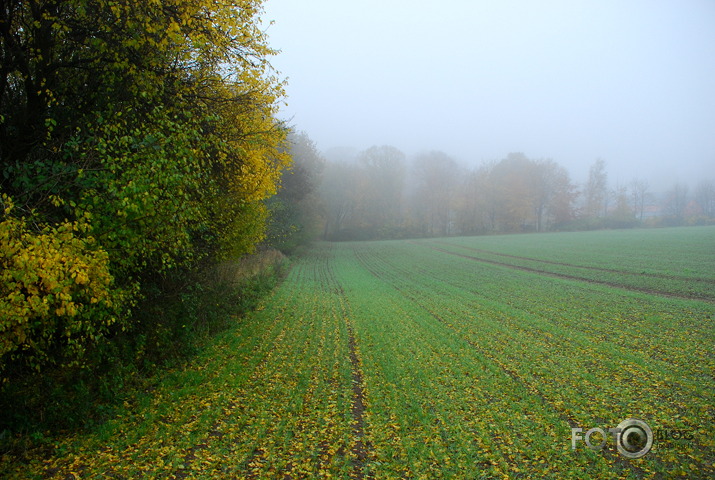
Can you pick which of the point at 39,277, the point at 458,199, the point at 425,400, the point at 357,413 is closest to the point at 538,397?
the point at 425,400

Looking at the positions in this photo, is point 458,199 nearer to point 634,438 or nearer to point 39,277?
point 634,438

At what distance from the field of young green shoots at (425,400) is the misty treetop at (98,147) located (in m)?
1.96

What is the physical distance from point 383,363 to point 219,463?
474 cm

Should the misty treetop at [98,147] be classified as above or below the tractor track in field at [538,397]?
above

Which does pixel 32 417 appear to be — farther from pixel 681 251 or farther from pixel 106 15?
pixel 681 251

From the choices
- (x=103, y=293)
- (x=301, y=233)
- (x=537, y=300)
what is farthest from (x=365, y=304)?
(x=301, y=233)

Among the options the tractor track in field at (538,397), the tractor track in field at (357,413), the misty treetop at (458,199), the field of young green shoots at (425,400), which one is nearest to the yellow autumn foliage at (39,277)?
the field of young green shoots at (425,400)

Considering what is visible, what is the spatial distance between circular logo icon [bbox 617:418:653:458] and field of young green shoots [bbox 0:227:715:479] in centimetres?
13

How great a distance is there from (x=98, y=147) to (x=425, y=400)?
22.3 ft

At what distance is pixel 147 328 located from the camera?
841 centimetres

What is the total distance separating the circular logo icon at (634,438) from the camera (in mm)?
5242

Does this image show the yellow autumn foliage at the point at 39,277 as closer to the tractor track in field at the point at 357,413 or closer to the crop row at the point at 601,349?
the tractor track in field at the point at 357,413

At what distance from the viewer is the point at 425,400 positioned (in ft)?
23.0

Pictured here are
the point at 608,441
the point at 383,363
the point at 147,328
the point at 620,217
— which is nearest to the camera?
the point at 608,441
